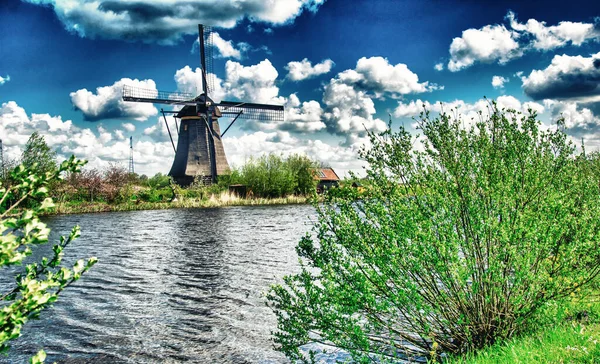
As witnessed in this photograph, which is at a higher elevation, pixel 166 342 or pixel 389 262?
pixel 389 262

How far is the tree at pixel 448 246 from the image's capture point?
4789 millimetres

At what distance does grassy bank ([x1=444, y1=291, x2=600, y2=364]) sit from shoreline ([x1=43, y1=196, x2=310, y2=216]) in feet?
126

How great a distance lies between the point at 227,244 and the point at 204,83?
3407 cm

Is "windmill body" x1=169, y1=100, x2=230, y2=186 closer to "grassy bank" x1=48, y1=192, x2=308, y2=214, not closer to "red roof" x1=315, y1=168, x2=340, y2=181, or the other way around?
"grassy bank" x1=48, y1=192, x2=308, y2=214

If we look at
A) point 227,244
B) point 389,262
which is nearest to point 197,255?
point 227,244

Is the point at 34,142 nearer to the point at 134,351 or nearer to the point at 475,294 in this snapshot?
the point at 134,351

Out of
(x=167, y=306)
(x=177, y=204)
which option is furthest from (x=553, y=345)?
(x=177, y=204)

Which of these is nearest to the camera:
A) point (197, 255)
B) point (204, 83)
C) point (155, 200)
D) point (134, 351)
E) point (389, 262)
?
point (389, 262)

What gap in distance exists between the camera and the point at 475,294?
506cm

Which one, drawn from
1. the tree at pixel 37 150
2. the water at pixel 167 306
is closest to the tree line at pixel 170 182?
the tree at pixel 37 150

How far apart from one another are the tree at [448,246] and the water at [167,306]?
118 centimetres

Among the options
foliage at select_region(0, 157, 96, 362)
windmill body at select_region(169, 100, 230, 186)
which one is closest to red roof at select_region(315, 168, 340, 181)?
windmill body at select_region(169, 100, 230, 186)

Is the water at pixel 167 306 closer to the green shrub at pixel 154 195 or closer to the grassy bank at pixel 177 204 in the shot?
the grassy bank at pixel 177 204

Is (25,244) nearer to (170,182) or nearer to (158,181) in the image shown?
(170,182)
